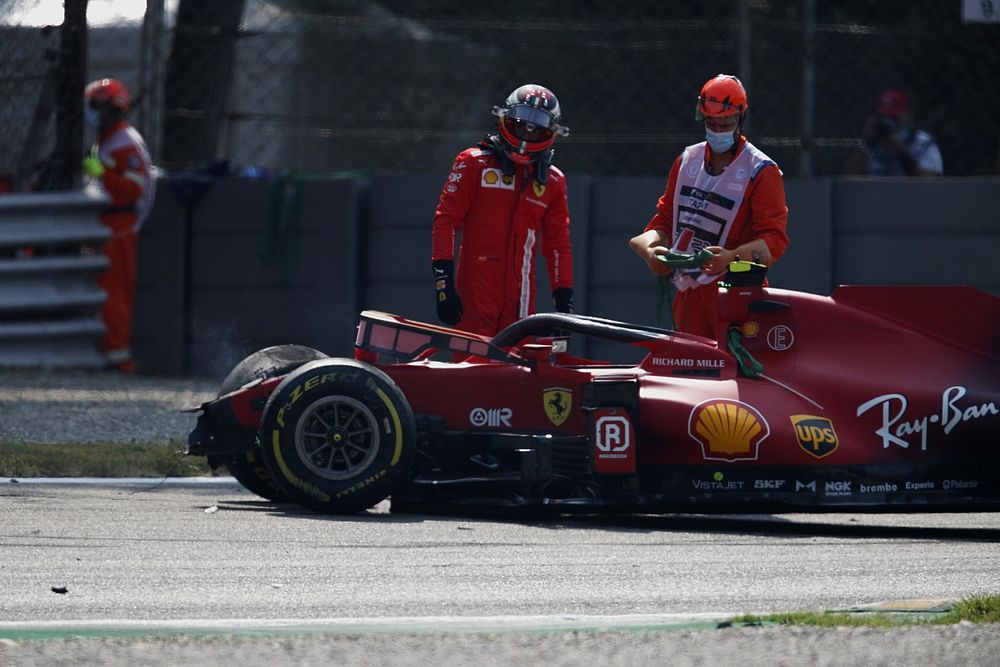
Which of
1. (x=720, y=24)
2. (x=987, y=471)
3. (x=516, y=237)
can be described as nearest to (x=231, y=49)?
(x=720, y=24)

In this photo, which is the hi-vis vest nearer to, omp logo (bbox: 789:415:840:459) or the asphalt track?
omp logo (bbox: 789:415:840:459)

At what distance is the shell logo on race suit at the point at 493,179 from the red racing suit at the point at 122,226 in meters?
4.11

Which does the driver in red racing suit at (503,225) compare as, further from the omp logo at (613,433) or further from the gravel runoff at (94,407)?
the omp logo at (613,433)

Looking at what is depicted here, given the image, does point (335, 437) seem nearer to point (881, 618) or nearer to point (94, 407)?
point (881, 618)

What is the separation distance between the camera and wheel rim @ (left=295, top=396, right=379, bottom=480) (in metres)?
6.57

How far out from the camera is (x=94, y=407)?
30.9 ft

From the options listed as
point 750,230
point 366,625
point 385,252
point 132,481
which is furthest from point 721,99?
point 385,252

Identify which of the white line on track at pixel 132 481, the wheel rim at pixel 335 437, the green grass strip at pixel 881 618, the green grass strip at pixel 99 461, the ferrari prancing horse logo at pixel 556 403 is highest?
the ferrari prancing horse logo at pixel 556 403

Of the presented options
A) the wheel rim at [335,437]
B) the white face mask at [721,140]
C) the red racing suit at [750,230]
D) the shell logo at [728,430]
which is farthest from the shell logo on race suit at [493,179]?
the shell logo at [728,430]

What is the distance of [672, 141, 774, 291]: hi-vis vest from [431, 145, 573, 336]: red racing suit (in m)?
0.75

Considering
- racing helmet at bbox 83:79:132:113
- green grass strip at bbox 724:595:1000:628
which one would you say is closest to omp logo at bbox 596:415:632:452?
green grass strip at bbox 724:595:1000:628

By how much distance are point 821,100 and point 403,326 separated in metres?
5.60

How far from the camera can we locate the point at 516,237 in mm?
8273

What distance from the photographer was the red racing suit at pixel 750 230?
7.44 metres
